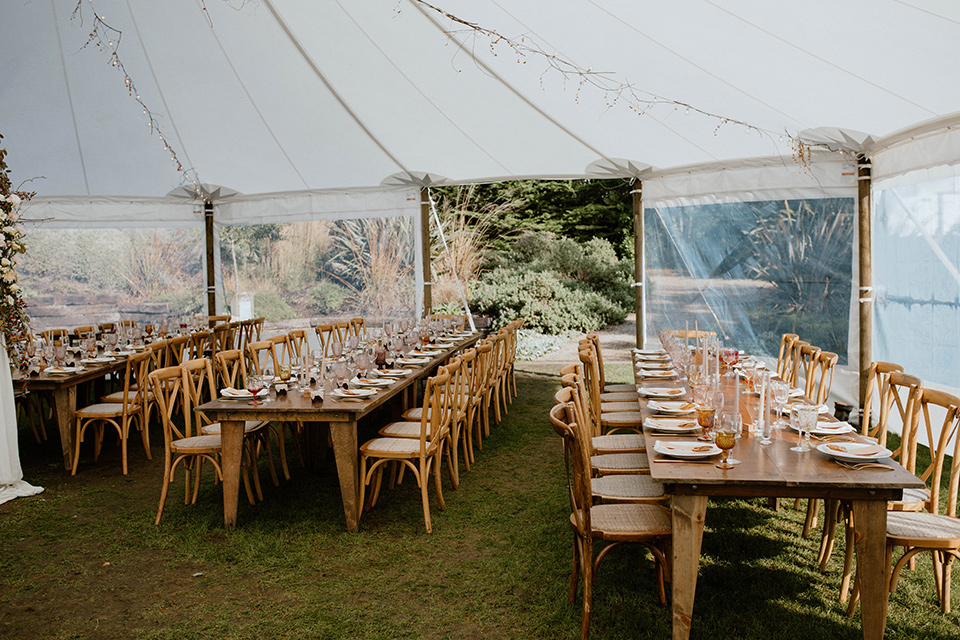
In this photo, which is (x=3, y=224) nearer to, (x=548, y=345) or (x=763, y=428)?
(x=763, y=428)

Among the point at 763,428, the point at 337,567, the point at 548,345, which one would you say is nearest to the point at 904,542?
the point at 763,428

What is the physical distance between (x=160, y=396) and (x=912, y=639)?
168 inches

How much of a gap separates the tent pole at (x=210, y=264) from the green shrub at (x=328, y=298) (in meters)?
1.45

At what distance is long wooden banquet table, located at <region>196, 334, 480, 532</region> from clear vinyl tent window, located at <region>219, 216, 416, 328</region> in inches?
228

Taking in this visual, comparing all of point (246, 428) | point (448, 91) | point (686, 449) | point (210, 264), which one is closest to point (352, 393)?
point (246, 428)

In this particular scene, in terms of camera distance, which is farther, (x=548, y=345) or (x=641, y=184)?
(x=548, y=345)

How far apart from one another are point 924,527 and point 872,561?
1.31 feet

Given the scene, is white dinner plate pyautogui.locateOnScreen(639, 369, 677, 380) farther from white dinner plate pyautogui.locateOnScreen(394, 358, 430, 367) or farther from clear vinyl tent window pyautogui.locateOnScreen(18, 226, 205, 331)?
clear vinyl tent window pyautogui.locateOnScreen(18, 226, 205, 331)

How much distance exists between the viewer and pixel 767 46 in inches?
213

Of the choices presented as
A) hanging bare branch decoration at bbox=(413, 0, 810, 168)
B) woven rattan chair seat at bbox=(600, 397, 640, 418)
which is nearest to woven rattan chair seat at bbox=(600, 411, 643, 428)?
woven rattan chair seat at bbox=(600, 397, 640, 418)

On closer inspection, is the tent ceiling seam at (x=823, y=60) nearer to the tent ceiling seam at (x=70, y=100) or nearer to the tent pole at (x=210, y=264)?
the tent ceiling seam at (x=70, y=100)

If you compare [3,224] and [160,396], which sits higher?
[3,224]

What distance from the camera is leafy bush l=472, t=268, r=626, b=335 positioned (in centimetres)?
1495

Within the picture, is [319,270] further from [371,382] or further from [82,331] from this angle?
[371,382]
